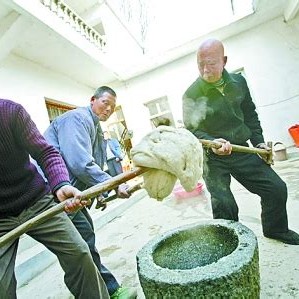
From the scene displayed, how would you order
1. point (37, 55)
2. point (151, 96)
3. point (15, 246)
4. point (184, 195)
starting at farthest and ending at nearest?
point (151, 96)
point (37, 55)
point (184, 195)
point (15, 246)

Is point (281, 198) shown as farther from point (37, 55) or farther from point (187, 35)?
point (187, 35)

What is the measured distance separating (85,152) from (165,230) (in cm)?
235

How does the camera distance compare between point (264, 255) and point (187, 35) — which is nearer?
point (264, 255)

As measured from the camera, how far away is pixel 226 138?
106 inches

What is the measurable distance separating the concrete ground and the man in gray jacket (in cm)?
39

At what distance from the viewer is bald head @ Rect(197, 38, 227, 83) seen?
8.09 ft

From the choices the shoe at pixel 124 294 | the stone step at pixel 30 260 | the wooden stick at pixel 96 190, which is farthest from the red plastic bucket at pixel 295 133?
the wooden stick at pixel 96 190

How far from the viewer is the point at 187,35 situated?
31.7 ft

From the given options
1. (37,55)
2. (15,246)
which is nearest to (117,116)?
(37,55)

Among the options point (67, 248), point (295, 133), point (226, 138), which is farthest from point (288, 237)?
point (295, 133)

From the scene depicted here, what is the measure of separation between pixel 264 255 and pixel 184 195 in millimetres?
3351

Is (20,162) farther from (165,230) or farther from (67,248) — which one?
(165,230)

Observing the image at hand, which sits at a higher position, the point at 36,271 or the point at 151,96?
the point at 151,96

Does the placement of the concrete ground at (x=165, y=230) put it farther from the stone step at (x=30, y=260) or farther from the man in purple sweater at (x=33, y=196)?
the man in purple sweater at (x=33, y=196)
